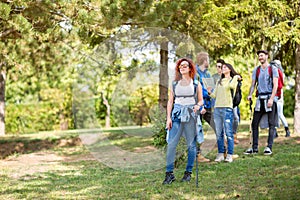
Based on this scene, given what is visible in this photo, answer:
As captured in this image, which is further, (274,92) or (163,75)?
(163,75)

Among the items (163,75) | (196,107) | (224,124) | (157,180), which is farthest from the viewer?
(163,75)

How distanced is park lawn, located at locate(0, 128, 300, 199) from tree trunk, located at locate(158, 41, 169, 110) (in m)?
2.19

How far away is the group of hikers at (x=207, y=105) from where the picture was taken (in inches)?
214

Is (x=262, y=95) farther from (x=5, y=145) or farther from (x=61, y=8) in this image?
(x=5, y=145)

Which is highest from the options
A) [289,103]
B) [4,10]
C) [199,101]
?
[4,10]

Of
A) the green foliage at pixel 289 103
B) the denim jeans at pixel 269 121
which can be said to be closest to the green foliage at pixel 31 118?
the green foliage at pixel 289 103

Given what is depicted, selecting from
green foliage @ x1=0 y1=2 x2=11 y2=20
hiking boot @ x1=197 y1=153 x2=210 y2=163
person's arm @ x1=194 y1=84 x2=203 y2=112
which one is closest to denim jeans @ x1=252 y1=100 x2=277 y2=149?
hiking boot @ x1=197 y1=153 x2=210 y2=163

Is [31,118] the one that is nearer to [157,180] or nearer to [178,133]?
[157,180]

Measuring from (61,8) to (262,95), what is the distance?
3.65 m

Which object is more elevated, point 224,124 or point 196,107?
point 196,107

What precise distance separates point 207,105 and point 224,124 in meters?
0.47

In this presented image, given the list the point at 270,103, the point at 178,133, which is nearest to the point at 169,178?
the point at 178,133

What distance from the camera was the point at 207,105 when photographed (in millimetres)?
6957

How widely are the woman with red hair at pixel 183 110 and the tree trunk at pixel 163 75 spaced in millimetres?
3590
